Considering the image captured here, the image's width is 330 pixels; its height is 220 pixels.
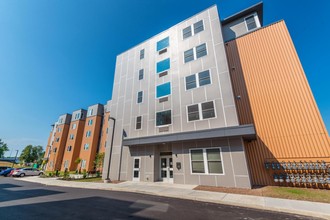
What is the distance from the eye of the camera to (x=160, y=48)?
1844 cm

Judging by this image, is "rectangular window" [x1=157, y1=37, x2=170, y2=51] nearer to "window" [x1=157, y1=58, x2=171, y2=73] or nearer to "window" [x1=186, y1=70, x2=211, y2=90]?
"window" [x1=157, y1=58, x2=171, y2=73]

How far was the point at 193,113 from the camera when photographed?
13234 millimetres

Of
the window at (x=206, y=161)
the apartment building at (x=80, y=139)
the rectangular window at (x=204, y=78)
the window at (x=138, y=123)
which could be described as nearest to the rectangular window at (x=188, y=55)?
the rectangular window at (x=204, y=78)

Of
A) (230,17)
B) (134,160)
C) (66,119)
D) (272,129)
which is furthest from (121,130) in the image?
(66,119)

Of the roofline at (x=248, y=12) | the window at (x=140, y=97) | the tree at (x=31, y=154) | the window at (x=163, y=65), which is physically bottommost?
the tree at (x=31, y=154)

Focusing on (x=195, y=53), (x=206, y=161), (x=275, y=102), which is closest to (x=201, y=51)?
(x=195, y=53)

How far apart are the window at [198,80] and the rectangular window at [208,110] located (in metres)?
2.20

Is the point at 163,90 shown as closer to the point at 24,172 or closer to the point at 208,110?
the point at 208,110

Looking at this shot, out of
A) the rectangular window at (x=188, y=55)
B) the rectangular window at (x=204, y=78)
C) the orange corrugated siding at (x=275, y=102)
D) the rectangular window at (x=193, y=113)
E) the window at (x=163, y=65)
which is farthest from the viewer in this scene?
the window at (x=163, y=65)

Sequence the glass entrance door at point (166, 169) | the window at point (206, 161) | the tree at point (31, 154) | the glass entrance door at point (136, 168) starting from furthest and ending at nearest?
the tree at point (31, 154)
the glass entrance door at point (136, 168)
the glass entrance door at point (166, 169)
the window at point (206, 161)

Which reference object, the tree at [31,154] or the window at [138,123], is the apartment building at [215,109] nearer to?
the window at [138,123]

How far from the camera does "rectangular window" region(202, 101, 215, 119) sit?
12.4 meters

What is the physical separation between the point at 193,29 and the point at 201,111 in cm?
1056

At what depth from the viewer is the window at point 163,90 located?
1559 cm
